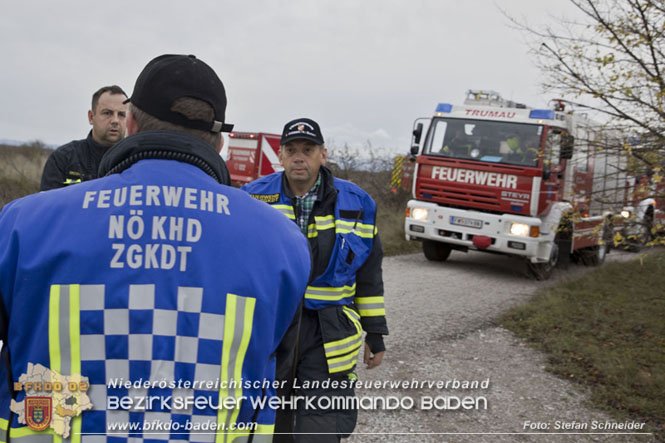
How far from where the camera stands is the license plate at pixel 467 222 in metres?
9.73

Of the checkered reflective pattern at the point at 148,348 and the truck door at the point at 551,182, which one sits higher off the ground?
the truck door at the point at 551,182

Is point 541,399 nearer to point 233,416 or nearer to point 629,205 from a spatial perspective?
point 629,205

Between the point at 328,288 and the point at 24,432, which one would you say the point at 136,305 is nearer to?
the point at 24,432

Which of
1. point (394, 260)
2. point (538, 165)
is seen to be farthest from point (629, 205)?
point (394, 260)

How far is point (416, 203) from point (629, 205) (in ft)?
15.2

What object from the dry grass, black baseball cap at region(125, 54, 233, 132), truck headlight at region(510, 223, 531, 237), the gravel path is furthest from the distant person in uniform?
the dry grass

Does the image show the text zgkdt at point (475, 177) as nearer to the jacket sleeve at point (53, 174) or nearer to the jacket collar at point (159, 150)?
the jacket sleeve at point (53, 174)

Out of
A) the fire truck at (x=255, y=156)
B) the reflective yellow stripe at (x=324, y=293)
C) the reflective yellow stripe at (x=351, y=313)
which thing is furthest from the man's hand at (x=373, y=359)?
the fire truck at (x=255, y=156)

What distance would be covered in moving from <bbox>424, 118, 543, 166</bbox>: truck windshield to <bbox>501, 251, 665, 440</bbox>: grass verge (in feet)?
7.60

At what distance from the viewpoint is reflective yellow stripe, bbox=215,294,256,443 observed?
4.06 feet

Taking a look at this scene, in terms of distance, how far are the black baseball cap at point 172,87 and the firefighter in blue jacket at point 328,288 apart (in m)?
1.22

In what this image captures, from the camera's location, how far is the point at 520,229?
371 inches

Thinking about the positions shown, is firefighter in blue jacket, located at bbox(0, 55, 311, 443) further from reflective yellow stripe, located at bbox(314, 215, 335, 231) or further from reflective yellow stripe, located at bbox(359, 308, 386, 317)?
reflective yellow stripe, located at bbox(359, 308, 386, 317)

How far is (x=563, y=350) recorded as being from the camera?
5.84m
